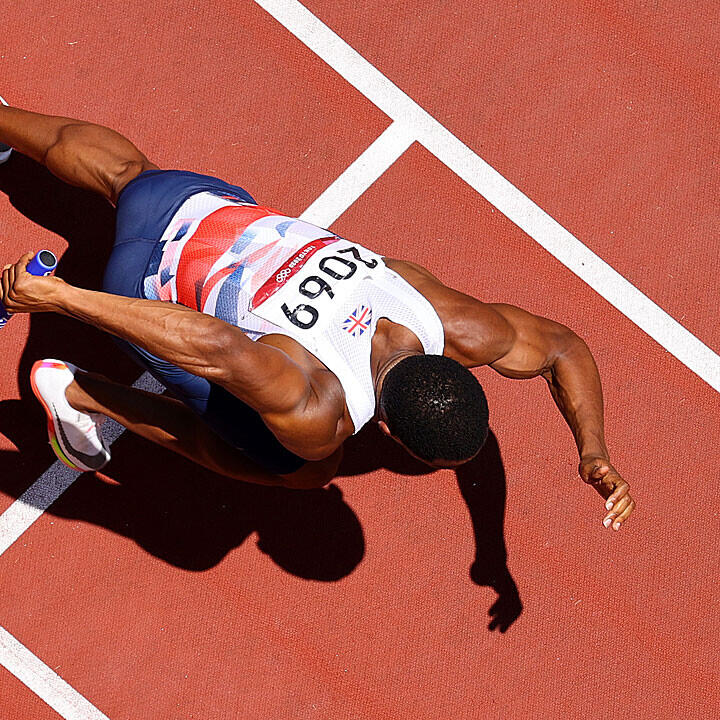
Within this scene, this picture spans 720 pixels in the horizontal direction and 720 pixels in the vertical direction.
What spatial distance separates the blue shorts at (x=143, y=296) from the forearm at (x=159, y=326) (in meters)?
0.89

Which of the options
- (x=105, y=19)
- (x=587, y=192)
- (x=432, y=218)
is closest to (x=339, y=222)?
(x=432, y=218)

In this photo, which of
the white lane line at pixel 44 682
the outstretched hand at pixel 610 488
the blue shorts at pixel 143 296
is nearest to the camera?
the outstretched hand at pixel 610 488

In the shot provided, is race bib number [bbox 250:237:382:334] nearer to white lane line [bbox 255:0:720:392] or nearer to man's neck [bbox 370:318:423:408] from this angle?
man's neck [bbox 370:318:423:408]

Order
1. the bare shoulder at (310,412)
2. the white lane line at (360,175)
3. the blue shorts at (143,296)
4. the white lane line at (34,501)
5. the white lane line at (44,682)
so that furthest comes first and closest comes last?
the white lane line at (360,175)
the white lane line at (34,501)
the white lane line at (44,682)
the blue shorts at (143,296)
the bare shoulder at (310,412)

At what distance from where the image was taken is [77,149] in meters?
3.90

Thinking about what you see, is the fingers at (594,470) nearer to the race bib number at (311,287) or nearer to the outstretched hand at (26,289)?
the race bib number at (311,287)

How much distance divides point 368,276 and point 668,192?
258 cm

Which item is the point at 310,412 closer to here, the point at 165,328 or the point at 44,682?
the point at 165,328

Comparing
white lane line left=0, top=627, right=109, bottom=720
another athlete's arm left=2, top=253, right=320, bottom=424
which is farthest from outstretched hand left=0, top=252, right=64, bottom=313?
white lane line left=0, top=627, right=109, bottom=720

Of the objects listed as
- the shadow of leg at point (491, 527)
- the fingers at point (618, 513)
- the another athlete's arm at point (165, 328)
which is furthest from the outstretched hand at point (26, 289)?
the shadow of leg at point (491, 527)

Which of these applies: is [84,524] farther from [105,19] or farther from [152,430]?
[105,19]

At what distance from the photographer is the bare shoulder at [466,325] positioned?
3.48 m

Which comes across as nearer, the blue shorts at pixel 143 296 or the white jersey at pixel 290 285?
the white jersey at pixel 290 285

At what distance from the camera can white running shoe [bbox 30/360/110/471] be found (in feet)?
12.9
